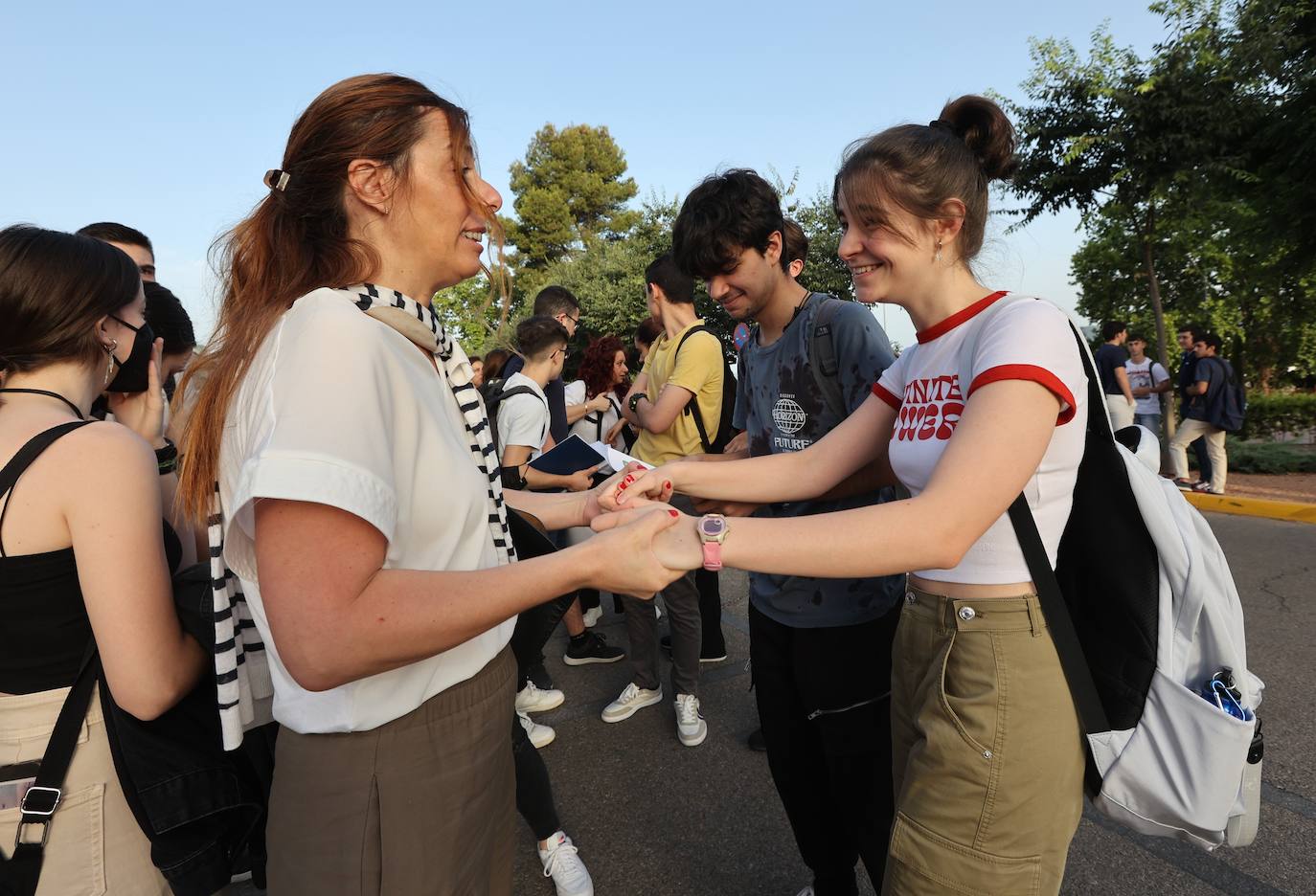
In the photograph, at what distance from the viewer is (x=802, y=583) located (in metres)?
2.11

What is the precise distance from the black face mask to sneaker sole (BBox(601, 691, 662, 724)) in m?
2.69

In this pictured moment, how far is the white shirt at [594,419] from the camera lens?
18.7ft

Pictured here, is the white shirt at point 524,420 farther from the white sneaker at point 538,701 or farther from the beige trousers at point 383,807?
the beige trousers at point 383,807

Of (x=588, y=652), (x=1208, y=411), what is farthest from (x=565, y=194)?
(x=588, y=652)

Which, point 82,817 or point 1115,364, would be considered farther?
point 1115,364

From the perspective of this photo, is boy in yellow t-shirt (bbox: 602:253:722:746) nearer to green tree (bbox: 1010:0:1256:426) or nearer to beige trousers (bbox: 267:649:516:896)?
beige trousers (bbox: 267:649:516:896)

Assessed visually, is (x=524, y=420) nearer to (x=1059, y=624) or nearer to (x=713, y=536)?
(x=713, y=536)

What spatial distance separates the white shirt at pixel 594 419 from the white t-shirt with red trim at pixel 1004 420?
4.17 m

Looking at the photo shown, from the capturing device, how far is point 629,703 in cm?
383


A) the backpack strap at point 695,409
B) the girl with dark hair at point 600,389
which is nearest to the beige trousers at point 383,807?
the backpack strap at point 695,409

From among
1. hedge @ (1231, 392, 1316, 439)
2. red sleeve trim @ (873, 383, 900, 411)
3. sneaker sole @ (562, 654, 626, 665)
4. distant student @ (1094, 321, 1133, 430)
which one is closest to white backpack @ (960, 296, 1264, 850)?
red sleeve trim @ (873, 383, 900, 411)

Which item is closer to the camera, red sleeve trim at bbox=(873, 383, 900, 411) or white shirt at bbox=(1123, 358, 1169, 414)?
red sleeve trim at bbox=(873, 383, 900, 411)

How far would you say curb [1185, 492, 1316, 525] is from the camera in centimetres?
A: 716

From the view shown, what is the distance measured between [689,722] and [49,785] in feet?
8.50
